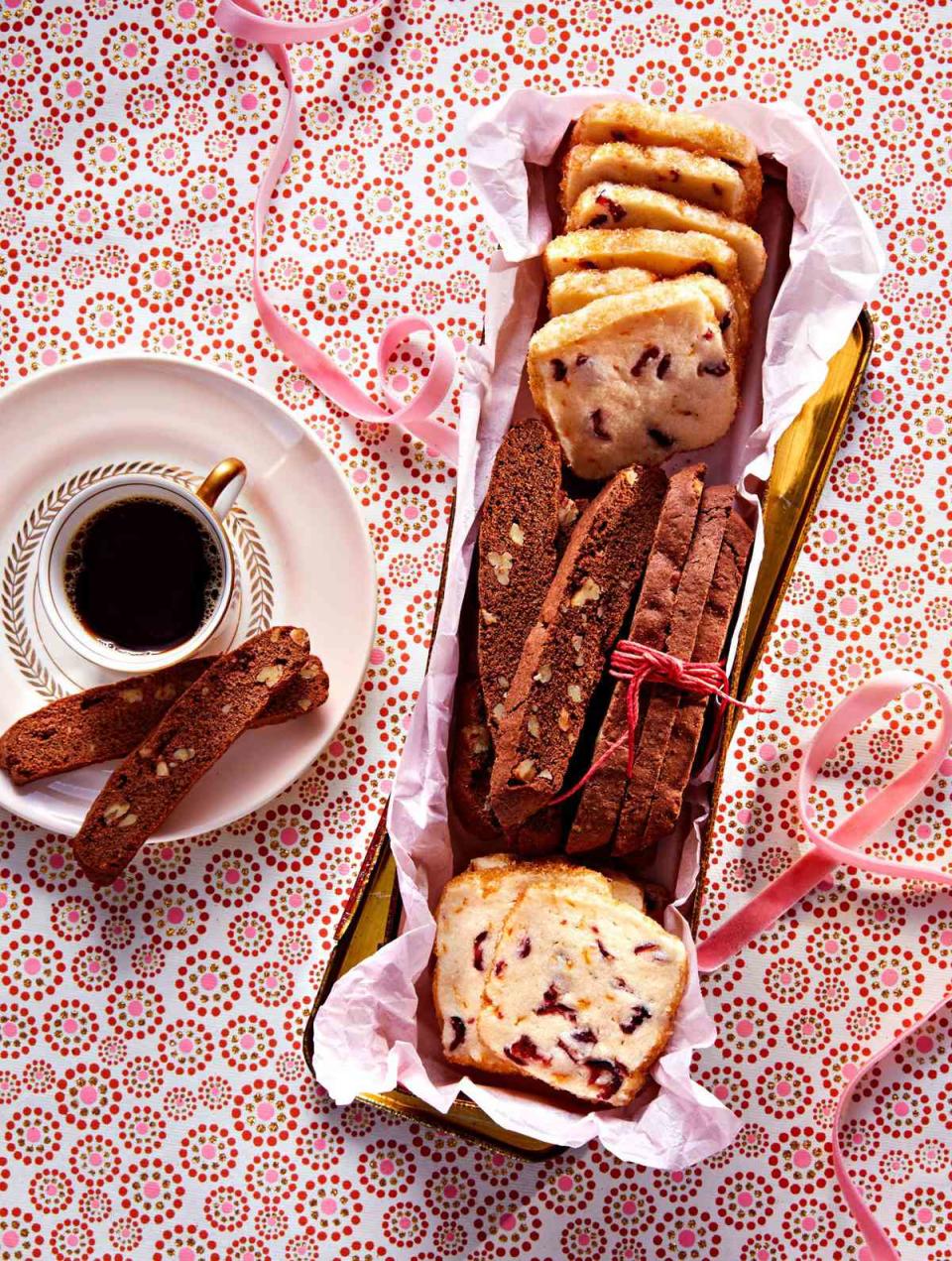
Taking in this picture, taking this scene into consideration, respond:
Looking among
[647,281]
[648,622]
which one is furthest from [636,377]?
[648,622]

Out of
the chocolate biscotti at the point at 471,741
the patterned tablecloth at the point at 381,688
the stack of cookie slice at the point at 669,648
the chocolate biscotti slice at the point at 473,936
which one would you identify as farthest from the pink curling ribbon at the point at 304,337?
the chocolate biscotti slice at the point at 473,936

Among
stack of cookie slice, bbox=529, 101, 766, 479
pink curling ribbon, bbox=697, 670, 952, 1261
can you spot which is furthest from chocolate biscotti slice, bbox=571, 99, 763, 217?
pink curling ribbon, bbox=697, 670, 952, 1261

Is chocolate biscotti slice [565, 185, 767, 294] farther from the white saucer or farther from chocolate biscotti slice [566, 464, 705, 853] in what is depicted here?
the white saucer

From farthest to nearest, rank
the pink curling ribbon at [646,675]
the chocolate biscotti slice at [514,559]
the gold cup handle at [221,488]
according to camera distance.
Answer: the gold cup handle at [221,488] < the chocolate biscotti slice at [514,559] < the pink curling ribbon at [646,675]

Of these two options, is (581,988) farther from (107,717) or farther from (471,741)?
(107,717)

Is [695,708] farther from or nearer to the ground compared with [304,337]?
nearer to the ground

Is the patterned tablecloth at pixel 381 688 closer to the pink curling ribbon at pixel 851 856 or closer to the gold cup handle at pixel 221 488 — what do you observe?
the pink curling ribbon at pixel 851 856
